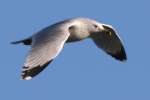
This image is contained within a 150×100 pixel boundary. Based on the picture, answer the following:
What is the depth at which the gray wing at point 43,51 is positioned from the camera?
1759cm

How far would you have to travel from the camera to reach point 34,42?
18797 millimetres

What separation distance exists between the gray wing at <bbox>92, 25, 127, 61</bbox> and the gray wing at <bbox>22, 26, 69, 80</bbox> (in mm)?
2647

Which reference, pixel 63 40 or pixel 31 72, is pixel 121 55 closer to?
pixel 63 40

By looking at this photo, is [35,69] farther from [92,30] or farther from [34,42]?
[92,30]

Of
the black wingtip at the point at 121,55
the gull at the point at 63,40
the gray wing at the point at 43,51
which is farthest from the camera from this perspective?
the black wingtip at the point at 121,55

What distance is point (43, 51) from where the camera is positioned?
18.1 meters

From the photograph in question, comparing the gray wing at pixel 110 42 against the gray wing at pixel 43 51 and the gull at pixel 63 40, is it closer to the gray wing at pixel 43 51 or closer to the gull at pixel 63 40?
the gull at pixel 63 40

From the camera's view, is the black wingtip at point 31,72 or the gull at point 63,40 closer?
the black wingtip at point 31,72

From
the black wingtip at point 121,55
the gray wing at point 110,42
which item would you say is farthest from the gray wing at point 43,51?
the black wingtip at point 121,55

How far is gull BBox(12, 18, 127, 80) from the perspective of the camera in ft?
58.2

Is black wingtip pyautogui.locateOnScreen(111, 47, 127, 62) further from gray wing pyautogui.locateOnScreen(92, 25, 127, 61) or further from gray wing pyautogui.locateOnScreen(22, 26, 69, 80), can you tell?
gray wing pyautogui.locateOnScreen(22, 26, 69, 80)

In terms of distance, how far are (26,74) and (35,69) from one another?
34 centimetres

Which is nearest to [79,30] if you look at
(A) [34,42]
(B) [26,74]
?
(A) [34,42]

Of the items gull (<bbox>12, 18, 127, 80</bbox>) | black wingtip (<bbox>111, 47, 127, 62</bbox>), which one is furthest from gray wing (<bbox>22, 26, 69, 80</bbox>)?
black wingtip (<bbox>111, 47, 127, 62</bbox>)
